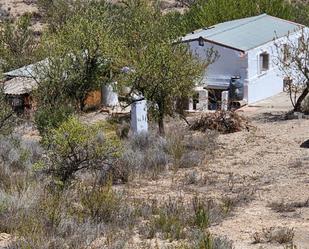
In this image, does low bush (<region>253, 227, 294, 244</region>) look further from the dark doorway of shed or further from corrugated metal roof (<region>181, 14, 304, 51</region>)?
corrugated metal roof (<region>181, 14, 304, 51</region>)

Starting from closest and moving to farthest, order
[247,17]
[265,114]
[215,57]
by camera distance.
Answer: [265,114] → [215,57] → [247,17]

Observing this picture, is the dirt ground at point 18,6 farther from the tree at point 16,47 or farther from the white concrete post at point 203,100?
the white concrete post at point 203,100

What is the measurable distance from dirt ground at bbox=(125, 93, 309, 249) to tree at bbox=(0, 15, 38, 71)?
11156 millimetres

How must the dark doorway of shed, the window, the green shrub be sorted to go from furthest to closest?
1. the window
2. the dark doorway of shed
3. the green shrub

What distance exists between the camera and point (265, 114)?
27.7 meters

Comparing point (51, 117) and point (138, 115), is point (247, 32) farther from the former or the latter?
point (51, 117)

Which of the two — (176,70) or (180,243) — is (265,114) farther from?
(180,243)

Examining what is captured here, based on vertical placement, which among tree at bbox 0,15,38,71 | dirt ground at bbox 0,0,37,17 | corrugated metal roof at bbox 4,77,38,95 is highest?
dirt ground at bbox 0,0,37,17

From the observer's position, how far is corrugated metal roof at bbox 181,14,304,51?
30.3 m

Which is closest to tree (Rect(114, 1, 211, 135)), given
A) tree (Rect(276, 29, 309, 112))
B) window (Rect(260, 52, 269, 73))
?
tree (Rect(276, 29, 309, 112))

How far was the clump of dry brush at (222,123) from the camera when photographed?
24.7m

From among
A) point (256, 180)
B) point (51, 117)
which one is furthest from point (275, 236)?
point (51, 117)

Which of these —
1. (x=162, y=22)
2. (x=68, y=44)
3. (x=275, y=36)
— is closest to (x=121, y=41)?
(x=68, y=44)

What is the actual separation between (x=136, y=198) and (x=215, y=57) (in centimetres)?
1490
